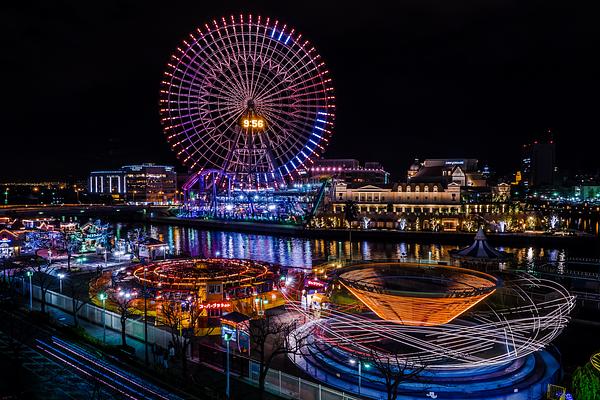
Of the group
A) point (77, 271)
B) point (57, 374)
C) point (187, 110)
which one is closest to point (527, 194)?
point (187, 110)

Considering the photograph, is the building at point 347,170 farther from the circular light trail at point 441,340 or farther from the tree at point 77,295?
the circular light trail at point 441,340

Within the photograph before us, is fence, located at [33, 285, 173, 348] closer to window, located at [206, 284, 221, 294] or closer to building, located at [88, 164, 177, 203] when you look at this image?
window, located at [206, 284, 221, 294]

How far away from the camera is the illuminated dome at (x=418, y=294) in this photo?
13.1 m

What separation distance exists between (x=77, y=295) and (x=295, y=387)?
44.1 feet

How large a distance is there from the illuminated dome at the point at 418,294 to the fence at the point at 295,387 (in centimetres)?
310

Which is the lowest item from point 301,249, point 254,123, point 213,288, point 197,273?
point 301,249

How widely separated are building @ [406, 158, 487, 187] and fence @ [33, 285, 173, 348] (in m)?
58.9

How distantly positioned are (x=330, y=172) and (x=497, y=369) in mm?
98892

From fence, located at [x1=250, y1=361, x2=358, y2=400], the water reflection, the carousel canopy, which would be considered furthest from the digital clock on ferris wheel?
fence, located at [x1=250, y1=361, x2=358, y2=400]

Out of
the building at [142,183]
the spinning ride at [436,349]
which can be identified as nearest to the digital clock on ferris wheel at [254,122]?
the spinning ride at [436,349]

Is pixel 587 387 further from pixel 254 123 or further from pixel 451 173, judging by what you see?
pixel 451 173

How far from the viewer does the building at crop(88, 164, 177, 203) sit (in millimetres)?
143250

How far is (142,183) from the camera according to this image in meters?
143

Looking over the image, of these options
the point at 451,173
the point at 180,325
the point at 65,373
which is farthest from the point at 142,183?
the point at 65,373
